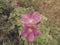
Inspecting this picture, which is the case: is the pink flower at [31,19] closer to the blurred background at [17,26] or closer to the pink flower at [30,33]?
the pink flower at [30,33]

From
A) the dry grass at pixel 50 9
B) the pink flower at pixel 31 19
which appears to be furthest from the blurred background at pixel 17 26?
the pink flower at pixel 31 19

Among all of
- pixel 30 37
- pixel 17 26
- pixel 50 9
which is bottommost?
pixel 50 9

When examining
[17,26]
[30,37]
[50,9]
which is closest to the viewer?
[30,37]

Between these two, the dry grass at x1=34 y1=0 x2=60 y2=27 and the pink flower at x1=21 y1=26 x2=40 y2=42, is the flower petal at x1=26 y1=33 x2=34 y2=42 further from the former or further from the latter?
the dry grass at x1=34 y1=0 x2=60 y2=27

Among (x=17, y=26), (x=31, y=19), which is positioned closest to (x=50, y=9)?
(x=17, y=26)

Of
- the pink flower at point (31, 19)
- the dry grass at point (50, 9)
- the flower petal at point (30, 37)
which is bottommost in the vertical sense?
the dry grass at point (50, 9)

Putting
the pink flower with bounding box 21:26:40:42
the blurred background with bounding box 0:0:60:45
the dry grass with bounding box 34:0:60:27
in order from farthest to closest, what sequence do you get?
the dry grass with bounding box 34:0:60:27 → the blurred background with bounding box 0:0:60:45 → the pink flower with bounding box 21:26:40:42

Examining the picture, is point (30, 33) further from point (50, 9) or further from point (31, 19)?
point (50, 9)

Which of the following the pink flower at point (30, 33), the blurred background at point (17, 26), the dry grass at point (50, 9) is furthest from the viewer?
the dry grass at point (50, 9)

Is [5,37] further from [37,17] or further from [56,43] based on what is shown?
[37,17]

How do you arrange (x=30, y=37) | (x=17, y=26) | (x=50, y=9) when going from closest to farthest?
(x=30, y=37) → (x=17, y=26) → (x=50, y=9)

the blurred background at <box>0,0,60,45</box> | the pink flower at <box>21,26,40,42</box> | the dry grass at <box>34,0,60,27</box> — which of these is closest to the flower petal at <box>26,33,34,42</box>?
the pink flower at <box>21,26,40,42</box>
